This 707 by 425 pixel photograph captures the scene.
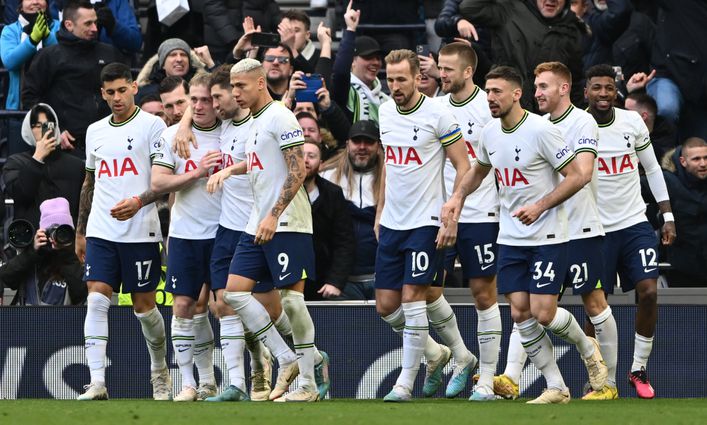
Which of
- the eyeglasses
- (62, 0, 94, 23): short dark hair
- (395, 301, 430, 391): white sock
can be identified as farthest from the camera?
(62, 0, 94, 23): short dark hair

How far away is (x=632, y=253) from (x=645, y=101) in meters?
3.13

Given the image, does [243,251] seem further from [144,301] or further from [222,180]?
[144,301]

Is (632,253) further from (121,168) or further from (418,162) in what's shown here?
(121,168)

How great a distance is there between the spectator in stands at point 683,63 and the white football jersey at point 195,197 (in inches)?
235

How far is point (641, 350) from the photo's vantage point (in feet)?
41.8

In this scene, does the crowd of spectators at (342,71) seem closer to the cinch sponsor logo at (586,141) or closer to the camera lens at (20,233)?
the camera lens at (20,233)

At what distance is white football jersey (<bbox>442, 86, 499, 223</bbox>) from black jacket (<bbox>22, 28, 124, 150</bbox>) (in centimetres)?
513

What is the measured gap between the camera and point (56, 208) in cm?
1360

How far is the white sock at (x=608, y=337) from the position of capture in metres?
12.4

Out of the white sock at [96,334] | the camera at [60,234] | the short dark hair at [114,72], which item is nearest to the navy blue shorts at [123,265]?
the white sock at [96,334]

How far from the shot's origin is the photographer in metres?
13.5

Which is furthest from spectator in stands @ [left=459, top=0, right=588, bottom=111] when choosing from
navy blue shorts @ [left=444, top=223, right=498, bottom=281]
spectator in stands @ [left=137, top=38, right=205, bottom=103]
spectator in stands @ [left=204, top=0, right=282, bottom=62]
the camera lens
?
the camera lens

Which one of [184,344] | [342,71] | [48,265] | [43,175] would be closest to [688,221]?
[342,71]

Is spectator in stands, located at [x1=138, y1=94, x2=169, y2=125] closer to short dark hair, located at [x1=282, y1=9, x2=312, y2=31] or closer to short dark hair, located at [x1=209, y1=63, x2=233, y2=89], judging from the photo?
short dark hair, located at [x1=282, y1=9, x2=312, y2=31]
